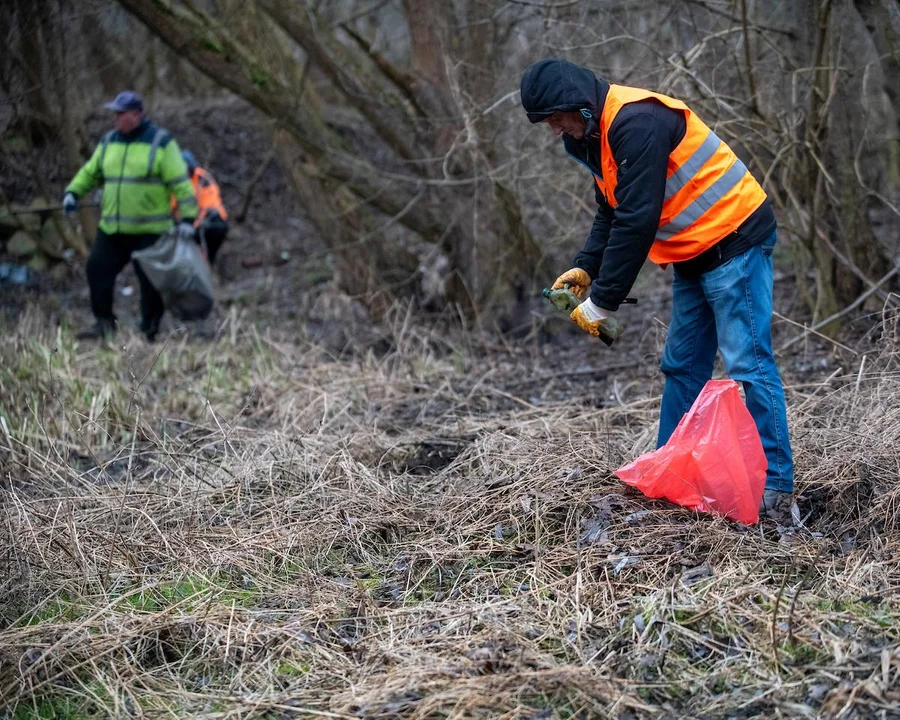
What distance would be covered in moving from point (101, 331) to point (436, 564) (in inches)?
208

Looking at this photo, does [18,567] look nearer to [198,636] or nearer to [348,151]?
[198,636]

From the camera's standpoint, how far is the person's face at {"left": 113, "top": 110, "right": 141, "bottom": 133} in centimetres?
733

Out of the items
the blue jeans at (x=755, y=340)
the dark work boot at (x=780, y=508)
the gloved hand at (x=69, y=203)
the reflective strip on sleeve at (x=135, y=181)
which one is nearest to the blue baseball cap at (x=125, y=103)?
the reflective strip on sleeve at (x=135, y=181)

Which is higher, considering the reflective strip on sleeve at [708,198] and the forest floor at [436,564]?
the reflective strip on sleeve at [708,198]

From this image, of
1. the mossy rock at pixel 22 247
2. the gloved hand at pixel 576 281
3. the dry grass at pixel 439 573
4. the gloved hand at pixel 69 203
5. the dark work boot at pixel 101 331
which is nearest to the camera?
the dry grass at pixel 439 573

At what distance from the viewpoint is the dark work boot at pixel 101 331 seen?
781 cm

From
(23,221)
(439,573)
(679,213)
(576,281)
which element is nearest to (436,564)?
(439,573)

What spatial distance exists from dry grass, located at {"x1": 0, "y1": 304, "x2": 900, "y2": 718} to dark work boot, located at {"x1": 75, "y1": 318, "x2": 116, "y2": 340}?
2.41m

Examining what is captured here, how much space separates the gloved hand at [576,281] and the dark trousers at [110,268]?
190 inches

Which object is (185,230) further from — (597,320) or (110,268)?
(597,320)

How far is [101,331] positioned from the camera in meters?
8.03

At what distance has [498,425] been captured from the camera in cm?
506

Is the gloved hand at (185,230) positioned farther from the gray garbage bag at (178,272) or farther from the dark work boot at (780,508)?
the dark work boot at (780,508)

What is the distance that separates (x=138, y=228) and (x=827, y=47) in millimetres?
5053
